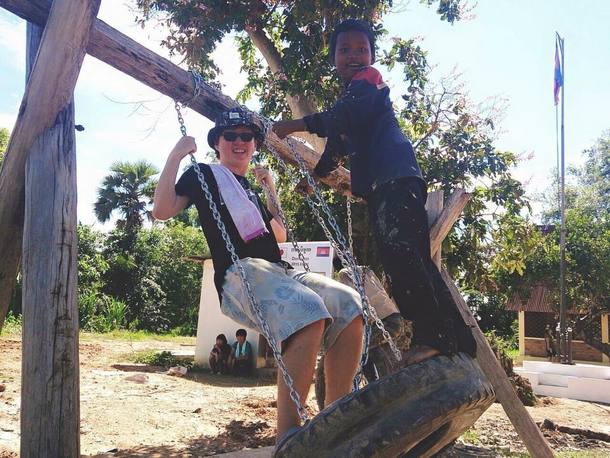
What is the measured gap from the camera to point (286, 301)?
7.09 feet

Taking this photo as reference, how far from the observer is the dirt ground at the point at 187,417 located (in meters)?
5.23

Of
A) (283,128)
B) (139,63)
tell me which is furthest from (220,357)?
(283,128)

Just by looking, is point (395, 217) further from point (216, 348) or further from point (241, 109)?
point (216, 348)

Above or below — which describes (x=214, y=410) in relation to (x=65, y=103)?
below

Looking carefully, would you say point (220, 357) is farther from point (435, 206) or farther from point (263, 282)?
point (263, 282)

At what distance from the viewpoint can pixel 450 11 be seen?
8.28m

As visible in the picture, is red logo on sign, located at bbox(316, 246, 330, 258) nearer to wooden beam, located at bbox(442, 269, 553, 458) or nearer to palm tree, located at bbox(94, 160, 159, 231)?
wooden beam, located at bbox(442, 269, 553, 458)

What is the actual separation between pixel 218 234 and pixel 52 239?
2.55 feet

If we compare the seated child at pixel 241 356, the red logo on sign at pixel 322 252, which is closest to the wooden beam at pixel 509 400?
the red logo on sign at pixel 322 252

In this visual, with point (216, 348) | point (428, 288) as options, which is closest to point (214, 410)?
point (216, 348)

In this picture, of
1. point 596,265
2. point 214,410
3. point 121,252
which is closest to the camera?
point 214,410

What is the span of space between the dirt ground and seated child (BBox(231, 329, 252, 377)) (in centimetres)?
92

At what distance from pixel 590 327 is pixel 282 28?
16796 mm

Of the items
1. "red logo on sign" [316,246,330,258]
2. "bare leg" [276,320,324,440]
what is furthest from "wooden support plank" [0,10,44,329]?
"red logo on sign" [316,246,330,258]
